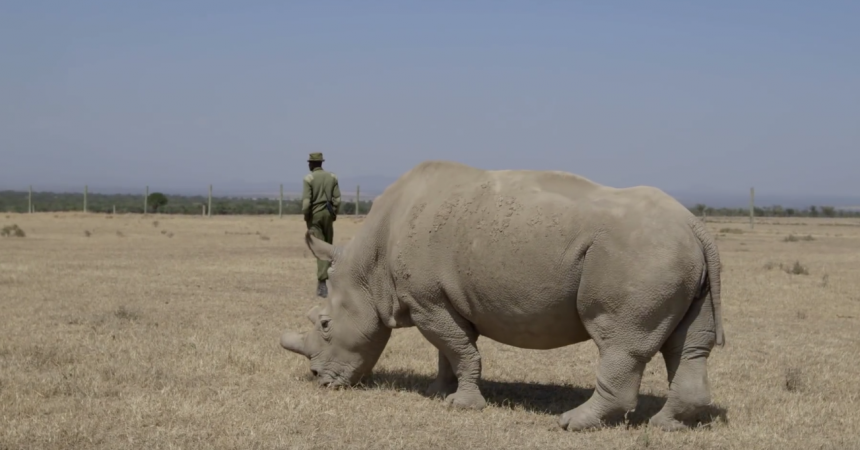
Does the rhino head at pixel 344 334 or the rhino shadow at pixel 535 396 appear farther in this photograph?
the rhino head at pixel 344 334

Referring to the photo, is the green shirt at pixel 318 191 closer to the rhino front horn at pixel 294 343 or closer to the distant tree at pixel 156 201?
the rhino front horn at pixel 294 343

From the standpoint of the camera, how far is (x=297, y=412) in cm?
686

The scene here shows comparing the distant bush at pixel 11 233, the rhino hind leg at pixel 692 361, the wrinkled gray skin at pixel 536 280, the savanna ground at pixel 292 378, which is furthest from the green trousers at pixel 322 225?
the distant bush at pixel 11 233

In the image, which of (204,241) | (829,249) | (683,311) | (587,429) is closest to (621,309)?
(683,311)

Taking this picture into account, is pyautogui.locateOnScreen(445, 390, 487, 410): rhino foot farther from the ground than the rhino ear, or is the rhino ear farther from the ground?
the rhino ear

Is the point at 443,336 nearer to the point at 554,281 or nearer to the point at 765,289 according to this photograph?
the point at 554,281

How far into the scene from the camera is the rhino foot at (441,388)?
787 centimetres

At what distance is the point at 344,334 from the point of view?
794 centimetres

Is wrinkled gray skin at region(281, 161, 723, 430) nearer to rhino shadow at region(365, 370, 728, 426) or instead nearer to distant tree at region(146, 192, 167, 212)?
rhino shadow at region(365, 370, 728, 426)

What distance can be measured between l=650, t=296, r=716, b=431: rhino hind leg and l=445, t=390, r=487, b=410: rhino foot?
60.7 inches

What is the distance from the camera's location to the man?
43.5 feet

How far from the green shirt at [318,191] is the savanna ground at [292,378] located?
154 centimetres

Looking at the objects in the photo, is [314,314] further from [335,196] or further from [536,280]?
[335,196]

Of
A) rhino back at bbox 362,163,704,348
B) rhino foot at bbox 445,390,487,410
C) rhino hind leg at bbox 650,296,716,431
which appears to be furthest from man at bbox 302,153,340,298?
rhino hind leg at bbox 650,296,716,431
